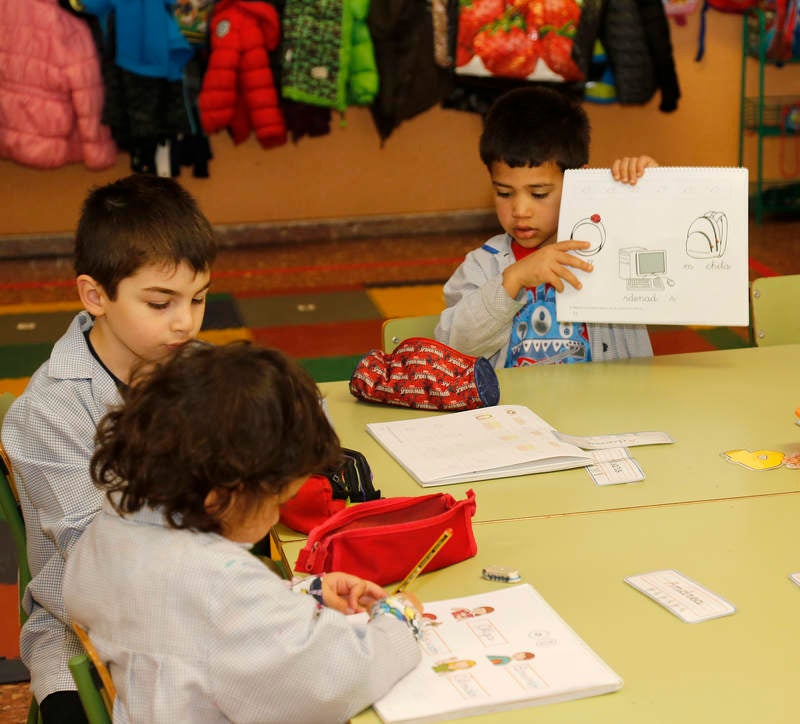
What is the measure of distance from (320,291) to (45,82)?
5.68ft

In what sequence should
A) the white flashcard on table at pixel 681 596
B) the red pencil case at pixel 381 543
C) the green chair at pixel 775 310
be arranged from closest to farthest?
1. the white flashcard on table at pixel 681 596
2. the red pencil case at pixel 381 543
3. the green chair at pixel 775 310

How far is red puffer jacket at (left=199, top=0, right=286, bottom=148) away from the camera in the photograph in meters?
5.64

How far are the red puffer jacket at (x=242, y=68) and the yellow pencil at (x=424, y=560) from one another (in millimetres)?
4654

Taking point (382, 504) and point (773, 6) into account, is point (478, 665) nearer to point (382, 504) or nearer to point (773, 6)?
point (382, 504)

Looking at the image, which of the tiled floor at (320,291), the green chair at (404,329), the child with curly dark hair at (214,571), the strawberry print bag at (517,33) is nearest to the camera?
the child with curly dark hair at (214,571)

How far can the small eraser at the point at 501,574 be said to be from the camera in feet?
4.74

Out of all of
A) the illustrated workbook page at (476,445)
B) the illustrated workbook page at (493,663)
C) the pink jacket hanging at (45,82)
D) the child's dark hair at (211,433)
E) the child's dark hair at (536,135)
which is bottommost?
the illustrated workbook page at (493,663)

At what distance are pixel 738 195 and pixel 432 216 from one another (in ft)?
15.0

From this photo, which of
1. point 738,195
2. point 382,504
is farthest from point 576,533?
point 738,195

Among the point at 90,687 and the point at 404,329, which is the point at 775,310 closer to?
the point at 404,329

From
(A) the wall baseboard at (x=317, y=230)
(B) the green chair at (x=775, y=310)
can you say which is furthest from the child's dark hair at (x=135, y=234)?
(A) the wall baseboard at (x=317, y=230)

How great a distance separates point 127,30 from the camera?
17.9 feet

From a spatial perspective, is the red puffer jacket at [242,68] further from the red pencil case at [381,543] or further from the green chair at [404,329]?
the red pencil case at [381,543]

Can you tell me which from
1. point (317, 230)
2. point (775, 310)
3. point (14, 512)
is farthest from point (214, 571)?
point (317, 230)
